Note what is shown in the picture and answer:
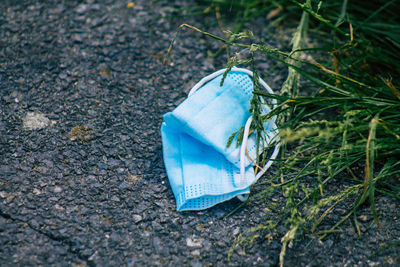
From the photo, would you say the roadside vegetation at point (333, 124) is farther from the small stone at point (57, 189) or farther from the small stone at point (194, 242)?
the small stone at point (57, 189)

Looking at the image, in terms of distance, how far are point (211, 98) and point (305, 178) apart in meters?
0.51

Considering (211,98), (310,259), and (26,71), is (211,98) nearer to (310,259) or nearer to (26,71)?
(310,259)

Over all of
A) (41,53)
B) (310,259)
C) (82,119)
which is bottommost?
(310,259)

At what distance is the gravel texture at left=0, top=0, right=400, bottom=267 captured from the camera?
1310 millimetres

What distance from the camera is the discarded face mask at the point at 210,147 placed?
1.42 metres

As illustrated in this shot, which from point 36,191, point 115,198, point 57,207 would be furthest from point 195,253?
point 36,191

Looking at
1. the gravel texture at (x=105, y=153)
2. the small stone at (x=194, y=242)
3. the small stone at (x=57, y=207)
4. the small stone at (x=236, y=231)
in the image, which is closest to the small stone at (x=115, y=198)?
the gravel texture at (x=105, y=153)

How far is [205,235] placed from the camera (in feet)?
4.48

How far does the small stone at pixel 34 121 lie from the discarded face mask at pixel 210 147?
55 centimetres

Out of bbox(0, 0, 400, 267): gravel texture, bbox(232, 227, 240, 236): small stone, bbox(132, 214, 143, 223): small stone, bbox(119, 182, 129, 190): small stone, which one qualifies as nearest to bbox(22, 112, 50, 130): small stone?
bbox(0, 0, 400, 267): gravel texture

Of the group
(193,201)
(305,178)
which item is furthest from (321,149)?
(193,201)

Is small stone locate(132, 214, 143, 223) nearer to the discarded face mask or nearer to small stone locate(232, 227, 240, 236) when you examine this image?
the discarded face mask

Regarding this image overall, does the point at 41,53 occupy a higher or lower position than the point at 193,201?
higher

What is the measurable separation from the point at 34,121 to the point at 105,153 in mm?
369
